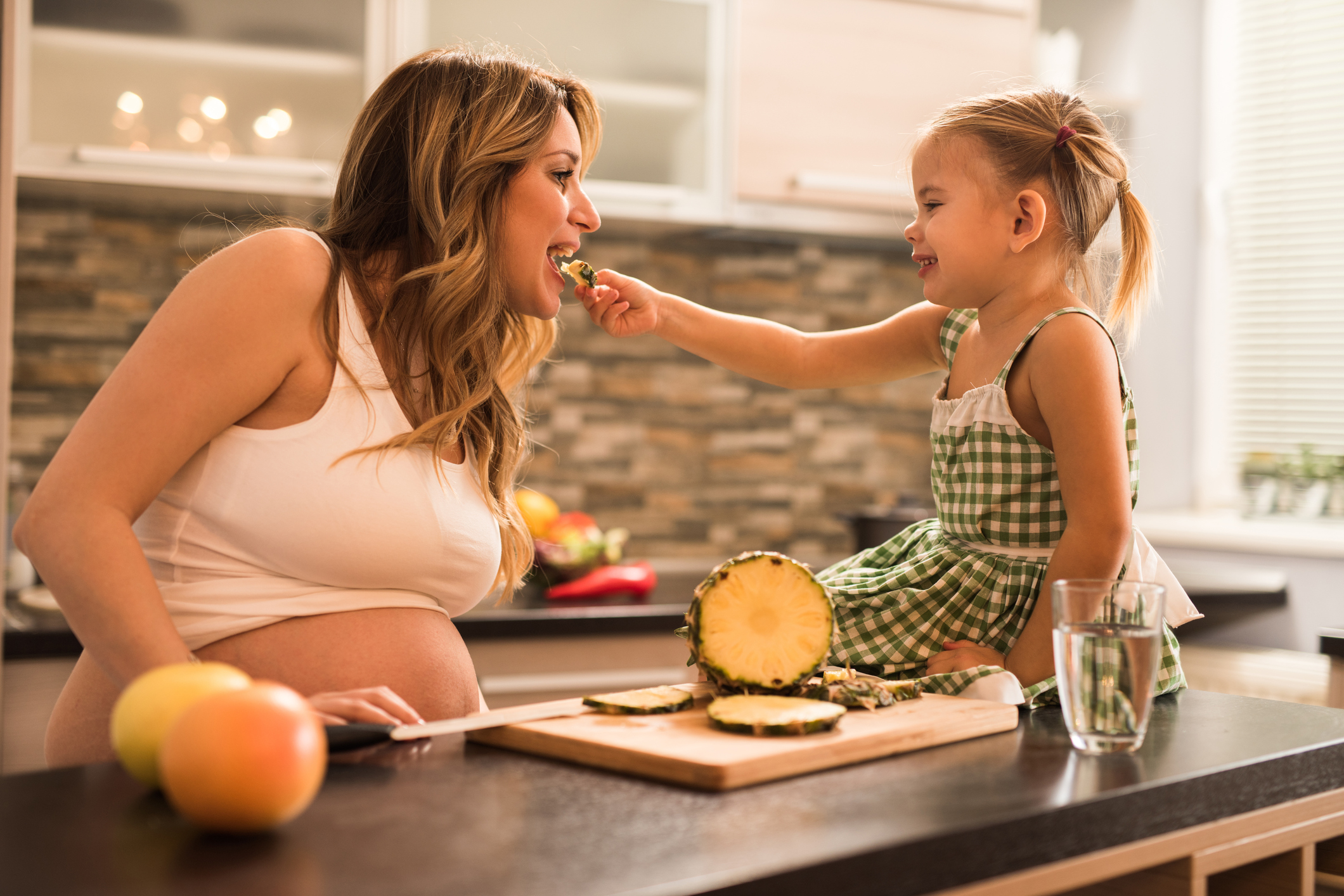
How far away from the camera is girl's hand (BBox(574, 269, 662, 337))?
1.48m

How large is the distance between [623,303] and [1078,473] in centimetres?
66

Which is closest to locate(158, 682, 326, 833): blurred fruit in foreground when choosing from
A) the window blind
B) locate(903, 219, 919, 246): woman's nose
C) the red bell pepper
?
locate(903, 219, 919, 246): woman's nose

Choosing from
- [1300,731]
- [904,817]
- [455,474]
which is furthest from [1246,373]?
[904,817]

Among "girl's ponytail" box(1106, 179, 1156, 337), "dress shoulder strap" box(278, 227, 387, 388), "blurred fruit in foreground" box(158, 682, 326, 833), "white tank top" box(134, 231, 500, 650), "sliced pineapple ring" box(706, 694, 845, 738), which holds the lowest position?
"sliced pineapple ring" box(706, 694, 845, 738)

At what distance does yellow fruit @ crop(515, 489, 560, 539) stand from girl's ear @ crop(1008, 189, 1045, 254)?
1.58 metres

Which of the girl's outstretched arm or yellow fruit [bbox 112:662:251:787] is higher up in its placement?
the girl's outstretched arm

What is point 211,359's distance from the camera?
102 cm

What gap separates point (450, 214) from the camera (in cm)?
128

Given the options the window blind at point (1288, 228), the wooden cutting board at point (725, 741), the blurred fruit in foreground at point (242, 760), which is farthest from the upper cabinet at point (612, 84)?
the blurred fruit in foreground at point (242, 760)

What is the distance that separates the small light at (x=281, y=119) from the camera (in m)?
2.44

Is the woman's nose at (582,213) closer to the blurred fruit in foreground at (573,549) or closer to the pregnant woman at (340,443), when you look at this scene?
the pregnant woman at (340,443)

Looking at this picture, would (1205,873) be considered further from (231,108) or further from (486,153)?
(231,108)

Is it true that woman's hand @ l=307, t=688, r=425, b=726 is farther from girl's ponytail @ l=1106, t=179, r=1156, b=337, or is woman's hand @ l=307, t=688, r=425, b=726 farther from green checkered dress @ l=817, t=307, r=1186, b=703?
girl's ponytail @ l=1106, t=179, r=1156, b=337

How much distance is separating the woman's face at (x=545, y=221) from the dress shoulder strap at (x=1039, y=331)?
1.70 feet
